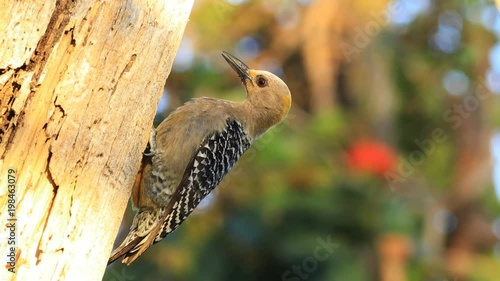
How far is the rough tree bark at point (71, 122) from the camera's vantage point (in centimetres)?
324

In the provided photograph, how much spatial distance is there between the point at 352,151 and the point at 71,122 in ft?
20.9

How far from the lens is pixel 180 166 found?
5.33 meters

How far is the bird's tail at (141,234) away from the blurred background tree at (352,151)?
2.44 meters

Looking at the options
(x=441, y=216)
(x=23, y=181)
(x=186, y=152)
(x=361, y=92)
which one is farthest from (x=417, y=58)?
(x=23, y=181)

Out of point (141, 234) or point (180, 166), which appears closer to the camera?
point (141, 234)

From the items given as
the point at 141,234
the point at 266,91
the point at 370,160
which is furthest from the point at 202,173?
the point at 370,160

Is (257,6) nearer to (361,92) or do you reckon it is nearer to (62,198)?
(361,92)

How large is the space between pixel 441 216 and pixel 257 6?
4.17 metres

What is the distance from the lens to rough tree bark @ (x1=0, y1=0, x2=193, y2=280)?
324 cm

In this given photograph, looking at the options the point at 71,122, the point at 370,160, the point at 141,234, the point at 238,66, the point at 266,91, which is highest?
the point at 370,160

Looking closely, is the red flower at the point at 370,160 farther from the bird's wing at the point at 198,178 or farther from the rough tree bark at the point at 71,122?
the rough tree bark at the point at 71,122

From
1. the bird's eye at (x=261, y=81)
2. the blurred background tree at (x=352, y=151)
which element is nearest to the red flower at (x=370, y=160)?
the blurred background tree at (x=352, y=151)

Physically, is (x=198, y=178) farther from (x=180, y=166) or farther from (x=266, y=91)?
(x=266, y=91)

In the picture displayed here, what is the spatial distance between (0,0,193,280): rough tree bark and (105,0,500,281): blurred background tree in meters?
3.83
